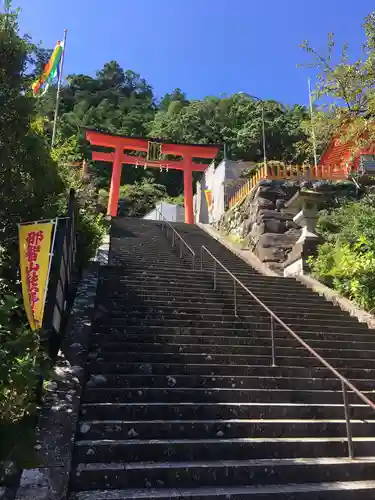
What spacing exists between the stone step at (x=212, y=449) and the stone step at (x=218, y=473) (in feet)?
0.26

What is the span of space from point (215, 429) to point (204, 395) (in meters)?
0.56

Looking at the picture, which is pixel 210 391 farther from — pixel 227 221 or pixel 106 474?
pixel 227 221

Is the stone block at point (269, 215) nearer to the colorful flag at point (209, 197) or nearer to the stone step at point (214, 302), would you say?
the stone step at point (214, 302)

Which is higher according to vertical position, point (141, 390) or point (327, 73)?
point (327, 73)

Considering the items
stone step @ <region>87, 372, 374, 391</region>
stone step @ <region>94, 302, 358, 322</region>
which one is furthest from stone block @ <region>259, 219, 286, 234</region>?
stone step @ <region>87, 372, 374, 391</region>

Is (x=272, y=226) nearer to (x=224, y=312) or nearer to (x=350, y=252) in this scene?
(x=350, y=252)

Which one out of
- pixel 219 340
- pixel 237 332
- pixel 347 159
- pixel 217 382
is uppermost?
pixel 347 159

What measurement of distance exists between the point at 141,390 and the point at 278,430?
1.43m

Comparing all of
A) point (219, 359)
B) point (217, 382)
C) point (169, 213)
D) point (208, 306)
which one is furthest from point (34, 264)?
point (169, 213)

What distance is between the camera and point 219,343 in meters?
5.88

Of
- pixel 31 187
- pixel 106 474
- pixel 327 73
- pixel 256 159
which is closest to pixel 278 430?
pixel 106 474

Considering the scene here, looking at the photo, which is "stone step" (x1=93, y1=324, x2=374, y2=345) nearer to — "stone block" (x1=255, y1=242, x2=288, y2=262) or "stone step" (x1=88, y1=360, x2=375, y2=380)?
"stone step" (x1=88, y1=360, x2=375, y2=380)

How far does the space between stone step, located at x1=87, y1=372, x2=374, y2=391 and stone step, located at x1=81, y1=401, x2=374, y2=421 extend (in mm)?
330

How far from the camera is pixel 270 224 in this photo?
43.3 ft
